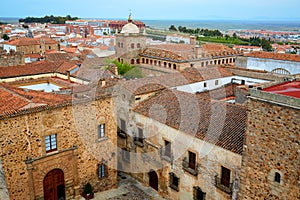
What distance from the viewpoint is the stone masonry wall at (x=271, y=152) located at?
1211 centimetres

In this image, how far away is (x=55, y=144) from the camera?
1828 centimetres

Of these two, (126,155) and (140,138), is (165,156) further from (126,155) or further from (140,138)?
(126,155)

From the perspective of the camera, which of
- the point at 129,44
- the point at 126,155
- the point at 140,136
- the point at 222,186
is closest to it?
the point at 222,186

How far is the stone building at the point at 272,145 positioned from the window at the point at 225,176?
6.56 ft

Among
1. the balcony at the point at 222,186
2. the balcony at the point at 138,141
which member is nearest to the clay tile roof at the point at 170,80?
the balcony at the point at 138,141

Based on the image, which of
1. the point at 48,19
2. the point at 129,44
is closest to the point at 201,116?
the point at 129,44

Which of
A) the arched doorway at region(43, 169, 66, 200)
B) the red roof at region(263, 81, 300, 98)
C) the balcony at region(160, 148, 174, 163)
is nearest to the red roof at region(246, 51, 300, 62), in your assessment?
the red roof at region(263, 81, 300, 98)

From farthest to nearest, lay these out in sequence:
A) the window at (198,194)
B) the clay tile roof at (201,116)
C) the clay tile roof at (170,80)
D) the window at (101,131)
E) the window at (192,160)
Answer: the clay tile roof at (170,80) → the window at (101,131) → the window at (192,160) → the window at (198,194) → the clay tile roof at (201,116)

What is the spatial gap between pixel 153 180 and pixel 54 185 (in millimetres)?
6434

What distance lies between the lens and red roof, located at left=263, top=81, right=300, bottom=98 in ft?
42.1

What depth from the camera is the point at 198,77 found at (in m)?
28.4

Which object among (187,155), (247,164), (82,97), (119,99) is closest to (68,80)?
(119,99)

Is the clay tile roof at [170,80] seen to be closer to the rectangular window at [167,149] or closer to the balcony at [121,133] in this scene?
the balcony at [121,133]

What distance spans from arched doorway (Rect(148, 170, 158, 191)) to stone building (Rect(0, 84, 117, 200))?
2.37 meters
